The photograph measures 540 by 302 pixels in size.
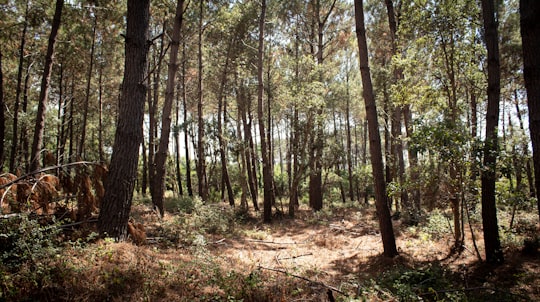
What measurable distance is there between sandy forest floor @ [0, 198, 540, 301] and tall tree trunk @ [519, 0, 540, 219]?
185cm

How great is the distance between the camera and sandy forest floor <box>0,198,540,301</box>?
11.7 feet

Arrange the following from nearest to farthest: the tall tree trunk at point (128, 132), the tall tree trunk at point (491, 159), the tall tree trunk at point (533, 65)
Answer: the tall tree trunk at point (533, 65)
the tall tree trunk at point (128, 132)
the tall tree trunk at point (491, 159)

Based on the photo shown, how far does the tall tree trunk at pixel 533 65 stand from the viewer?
3.46 metres

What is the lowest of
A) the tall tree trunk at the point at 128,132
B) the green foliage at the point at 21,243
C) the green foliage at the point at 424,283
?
the green foliage at the point at 424,283

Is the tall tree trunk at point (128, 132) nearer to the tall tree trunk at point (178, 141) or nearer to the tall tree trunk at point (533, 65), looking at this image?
the tall tree trunk at point (533, 65)

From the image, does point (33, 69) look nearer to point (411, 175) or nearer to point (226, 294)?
point (226, 294)

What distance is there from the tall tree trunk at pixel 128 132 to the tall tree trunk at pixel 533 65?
18.0 ft

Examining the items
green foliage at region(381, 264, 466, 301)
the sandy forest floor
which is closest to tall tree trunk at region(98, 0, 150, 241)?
the sandy forest floor

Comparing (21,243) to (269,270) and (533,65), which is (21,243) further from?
(533,65)

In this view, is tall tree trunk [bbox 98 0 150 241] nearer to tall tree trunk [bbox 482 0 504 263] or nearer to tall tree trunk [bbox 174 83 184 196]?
tall tree trunk [bbox 482 0 504 263]

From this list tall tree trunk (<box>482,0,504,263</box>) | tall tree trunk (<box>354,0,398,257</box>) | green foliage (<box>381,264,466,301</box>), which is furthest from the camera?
tall tree trunk (<box>354,0,398,257</box>)

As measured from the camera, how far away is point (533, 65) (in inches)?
137

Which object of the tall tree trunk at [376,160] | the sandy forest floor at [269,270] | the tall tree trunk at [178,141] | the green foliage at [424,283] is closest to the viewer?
the sandy forest floor at [269,270]

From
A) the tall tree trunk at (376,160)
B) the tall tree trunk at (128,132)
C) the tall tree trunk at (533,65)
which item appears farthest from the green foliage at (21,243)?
the tall tree trunk at (533,65)
